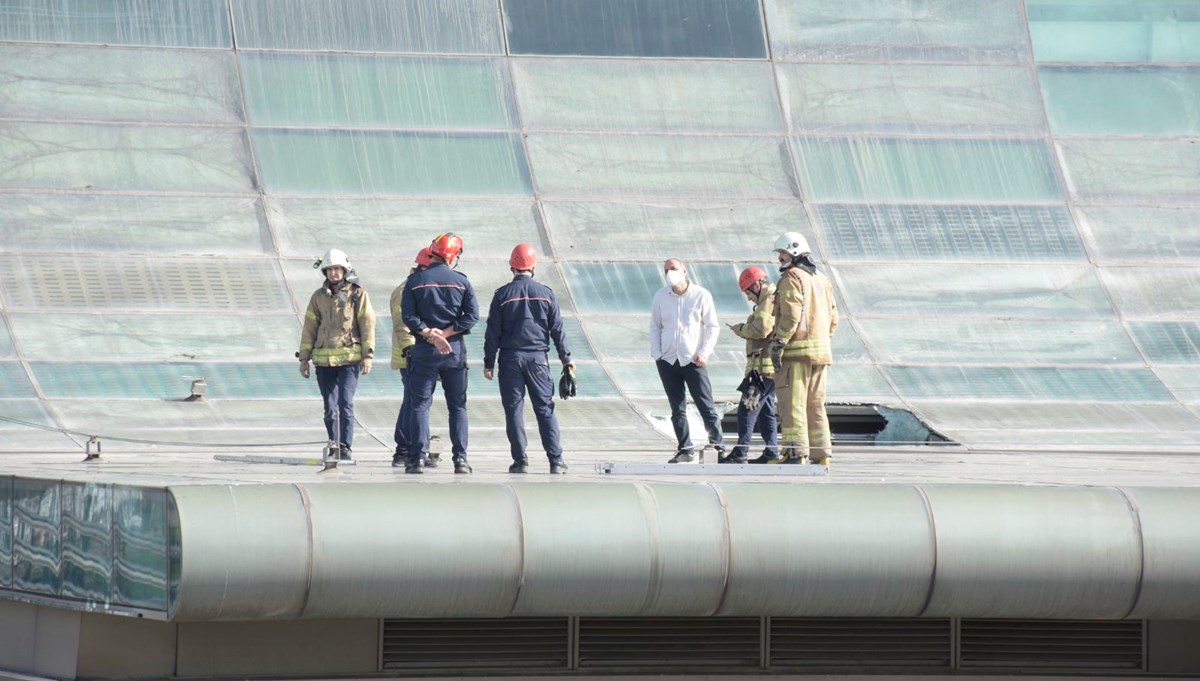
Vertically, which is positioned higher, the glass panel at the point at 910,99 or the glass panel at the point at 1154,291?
the glass panel at the point at 910,99

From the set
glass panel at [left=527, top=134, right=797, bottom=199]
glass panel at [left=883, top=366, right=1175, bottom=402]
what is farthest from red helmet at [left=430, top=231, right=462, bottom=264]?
glass panel at [left=527, top=134, right=797, bottom=199]

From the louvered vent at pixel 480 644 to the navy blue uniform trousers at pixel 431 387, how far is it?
78.4 inches

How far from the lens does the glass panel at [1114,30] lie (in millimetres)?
25469

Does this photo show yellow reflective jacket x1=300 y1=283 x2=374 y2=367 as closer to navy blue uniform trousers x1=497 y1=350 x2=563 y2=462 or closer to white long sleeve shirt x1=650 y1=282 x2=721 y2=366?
navy blue uniform trousers x1=497 y1=350 x2=563 y2=462

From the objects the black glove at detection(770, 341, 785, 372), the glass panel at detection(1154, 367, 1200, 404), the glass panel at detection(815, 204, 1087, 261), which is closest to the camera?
the black glove at detection(770, 341, 785, 372)

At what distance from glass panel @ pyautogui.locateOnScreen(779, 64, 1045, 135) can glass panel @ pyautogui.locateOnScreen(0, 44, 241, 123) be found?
7.12 meters

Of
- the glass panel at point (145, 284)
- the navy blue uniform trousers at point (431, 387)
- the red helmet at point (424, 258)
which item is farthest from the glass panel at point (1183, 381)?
the navy blue uniform trousers at point (431, 387)

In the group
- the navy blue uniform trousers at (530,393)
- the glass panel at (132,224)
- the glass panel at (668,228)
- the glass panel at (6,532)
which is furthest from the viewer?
the glass panel at (668,228)

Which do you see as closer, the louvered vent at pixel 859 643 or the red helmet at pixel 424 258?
the louvered vent at pixel 859 643

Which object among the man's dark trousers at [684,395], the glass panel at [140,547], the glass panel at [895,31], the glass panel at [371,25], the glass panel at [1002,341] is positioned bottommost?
the glass panel at [140,547]

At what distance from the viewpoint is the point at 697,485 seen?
1140 centimetres

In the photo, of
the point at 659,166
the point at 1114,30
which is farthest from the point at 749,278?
the point at 1114,30

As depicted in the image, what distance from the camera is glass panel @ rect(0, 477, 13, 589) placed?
1179 centimetres

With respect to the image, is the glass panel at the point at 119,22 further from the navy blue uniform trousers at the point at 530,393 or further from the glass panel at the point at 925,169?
the navy blue uniform trousers at the point at 530,393
